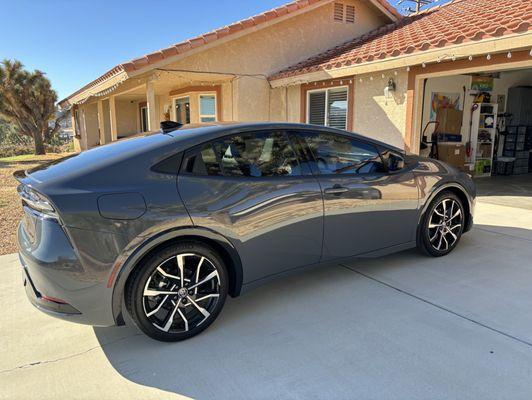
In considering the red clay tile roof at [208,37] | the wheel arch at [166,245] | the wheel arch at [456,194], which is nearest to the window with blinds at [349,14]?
the red clay tile roof at [208,37]

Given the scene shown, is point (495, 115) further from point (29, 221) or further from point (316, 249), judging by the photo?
point (29, 221)

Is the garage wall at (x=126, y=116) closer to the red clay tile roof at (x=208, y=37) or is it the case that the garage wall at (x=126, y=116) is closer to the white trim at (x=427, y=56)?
the red clay tile roof at (x=208, y=37)

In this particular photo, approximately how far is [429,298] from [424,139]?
710cm

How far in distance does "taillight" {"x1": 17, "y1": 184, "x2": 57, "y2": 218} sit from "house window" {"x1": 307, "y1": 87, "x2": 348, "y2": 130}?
8269mm

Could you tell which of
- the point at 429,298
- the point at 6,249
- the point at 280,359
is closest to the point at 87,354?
the point at 280,359

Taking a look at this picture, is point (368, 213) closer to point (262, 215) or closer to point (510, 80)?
point (262, 215)

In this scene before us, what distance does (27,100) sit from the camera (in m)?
23.3

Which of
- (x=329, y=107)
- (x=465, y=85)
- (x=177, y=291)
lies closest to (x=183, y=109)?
(x=329, y=107)

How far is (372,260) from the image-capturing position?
4398 mm

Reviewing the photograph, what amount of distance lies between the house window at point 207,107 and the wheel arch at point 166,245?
9669 mm

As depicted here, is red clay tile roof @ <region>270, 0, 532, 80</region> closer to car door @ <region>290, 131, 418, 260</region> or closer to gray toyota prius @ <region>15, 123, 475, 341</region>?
car door @ <region>290, 131, 418, 260</region>

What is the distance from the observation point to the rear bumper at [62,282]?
2.49 meters

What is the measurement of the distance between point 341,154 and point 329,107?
6986 mm

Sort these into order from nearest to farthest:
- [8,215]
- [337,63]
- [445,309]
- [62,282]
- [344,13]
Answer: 1. [62,282]
2. [445,309]
3. [8,215]
4. [337,63]
5. [344,13]
